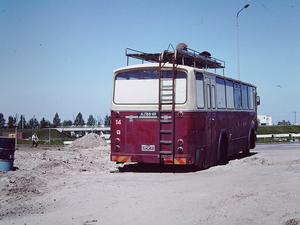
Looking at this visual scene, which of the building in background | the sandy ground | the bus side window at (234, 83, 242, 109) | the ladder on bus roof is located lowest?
the sandy ground

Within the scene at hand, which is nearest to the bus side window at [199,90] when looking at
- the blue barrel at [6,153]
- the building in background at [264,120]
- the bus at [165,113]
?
the bus at [165,113]

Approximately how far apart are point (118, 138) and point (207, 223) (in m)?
7.92

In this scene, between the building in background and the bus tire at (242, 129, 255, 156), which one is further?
the building in background

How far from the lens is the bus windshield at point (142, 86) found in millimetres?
14000

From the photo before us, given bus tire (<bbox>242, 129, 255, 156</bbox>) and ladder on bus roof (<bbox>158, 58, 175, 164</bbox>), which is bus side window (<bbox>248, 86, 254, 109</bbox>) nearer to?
bus tire (<bbox>242, 129, 255, 156</bbox>)

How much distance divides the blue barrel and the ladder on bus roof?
4.91m

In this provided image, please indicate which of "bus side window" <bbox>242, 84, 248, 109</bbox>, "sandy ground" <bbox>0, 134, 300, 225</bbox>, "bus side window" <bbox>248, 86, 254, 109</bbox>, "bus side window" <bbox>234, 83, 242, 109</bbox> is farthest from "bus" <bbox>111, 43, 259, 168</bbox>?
"bus side window" <bbox>248, 86, 254, 109</bbox>

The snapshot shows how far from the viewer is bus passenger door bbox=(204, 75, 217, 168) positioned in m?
15.1

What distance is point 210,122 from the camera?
15266 mm

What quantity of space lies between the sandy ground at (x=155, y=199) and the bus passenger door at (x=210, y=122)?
8.03 ft

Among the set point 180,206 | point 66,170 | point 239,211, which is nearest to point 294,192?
point 239,211

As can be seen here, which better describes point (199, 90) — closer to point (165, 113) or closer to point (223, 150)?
point (165, 113)

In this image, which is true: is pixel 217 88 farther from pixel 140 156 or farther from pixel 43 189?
pixel 43 189

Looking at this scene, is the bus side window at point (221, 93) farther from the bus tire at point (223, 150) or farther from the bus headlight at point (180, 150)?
the bus headlight at point (180, 150)
